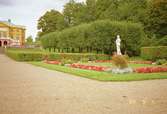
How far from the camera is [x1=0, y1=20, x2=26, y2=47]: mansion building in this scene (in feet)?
308

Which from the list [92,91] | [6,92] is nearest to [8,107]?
[6,92]

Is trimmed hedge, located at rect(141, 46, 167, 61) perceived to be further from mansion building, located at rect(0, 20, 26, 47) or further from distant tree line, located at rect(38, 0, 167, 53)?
mansion building, located at rect(0, 20, 26, 47)

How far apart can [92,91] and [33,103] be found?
3.14 metres

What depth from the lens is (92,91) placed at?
1161cm

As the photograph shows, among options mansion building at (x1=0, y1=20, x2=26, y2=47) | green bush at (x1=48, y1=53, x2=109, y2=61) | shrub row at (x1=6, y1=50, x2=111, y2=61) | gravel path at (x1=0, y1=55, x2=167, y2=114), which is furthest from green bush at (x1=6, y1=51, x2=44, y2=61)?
mansion building at (x1=0, y1=20, x2=26, y2=47)

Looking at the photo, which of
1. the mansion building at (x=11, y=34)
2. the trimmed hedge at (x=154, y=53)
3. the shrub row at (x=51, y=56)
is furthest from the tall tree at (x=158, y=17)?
the mansion building at (x=11, y=34)

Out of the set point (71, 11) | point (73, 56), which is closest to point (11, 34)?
point (71, 11)

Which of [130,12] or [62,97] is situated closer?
[62,97]

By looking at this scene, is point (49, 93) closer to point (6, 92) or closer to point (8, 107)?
point (6, 92)

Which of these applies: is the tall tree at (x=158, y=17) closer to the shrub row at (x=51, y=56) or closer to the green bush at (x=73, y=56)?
the green bush at (x=73, y=56)

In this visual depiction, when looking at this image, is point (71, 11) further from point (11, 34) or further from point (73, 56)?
point (73, 56)

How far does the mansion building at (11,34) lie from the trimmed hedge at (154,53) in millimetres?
60354

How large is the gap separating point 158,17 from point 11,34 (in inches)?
2382

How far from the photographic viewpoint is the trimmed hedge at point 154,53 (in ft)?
107
